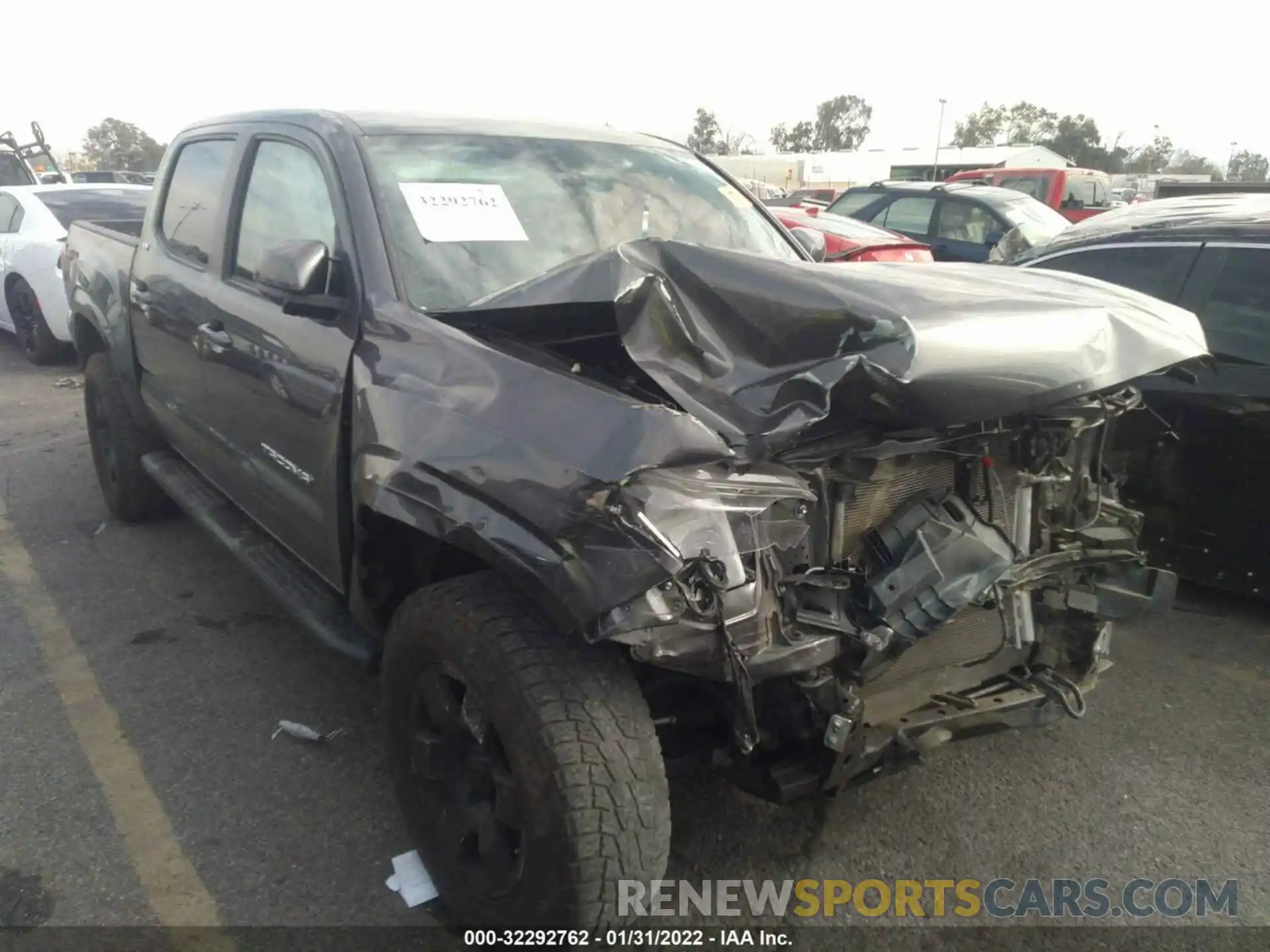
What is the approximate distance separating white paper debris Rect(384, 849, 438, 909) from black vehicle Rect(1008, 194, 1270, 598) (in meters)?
3.08

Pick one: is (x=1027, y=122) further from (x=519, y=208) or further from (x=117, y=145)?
(x=519, y=208)

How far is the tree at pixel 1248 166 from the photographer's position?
68562 mm

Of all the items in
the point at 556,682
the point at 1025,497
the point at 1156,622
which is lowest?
the point at 1156,622

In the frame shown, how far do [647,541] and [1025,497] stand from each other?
1.33m

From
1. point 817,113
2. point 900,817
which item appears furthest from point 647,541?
point 817,113

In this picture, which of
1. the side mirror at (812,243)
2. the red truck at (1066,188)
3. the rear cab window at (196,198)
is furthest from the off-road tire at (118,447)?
the red truck at (1066,188)

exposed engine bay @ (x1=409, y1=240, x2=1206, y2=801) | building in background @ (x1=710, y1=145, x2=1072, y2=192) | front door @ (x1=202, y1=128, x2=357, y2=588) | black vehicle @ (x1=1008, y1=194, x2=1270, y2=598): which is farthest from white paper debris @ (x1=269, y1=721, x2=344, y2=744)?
building in background @ (x1=710, y1=145, x2=1072, y2=192)

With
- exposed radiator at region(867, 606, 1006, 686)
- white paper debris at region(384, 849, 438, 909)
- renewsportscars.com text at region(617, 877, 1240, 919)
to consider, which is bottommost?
renewsportscars.com text at region(617, 877, 1240, 919)

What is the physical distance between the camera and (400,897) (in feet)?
8.42

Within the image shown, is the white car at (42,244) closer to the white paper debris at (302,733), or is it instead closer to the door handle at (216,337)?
the door handle at (216,337)

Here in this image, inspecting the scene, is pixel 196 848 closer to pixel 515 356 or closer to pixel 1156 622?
pixel 515 356

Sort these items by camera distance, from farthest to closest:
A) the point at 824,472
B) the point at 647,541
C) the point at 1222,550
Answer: the point at 1222,550
the point at 824,472
the point at 647,541

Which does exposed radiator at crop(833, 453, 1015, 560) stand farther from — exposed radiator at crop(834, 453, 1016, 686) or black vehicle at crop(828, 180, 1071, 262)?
black vehicle at crop(828, 180, 1071, 262)

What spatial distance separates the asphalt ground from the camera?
2.58 m
